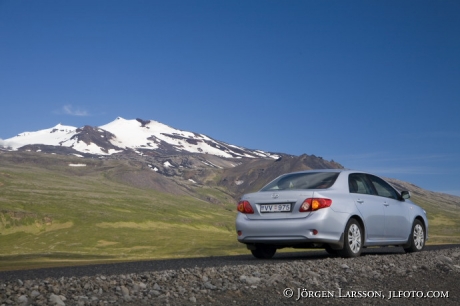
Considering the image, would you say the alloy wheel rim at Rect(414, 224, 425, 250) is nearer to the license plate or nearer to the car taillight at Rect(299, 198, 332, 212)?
the car taillight at Rect(299, 198, 332, 212)

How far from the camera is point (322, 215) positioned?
11336mm

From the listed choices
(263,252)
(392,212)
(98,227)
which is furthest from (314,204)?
(98,227)

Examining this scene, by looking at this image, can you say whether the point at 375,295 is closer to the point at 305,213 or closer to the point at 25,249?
the point at 305,213

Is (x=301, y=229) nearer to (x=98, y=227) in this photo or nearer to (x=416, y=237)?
(x=416, y=237)

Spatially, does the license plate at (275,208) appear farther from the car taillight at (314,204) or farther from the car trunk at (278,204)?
the car taillight at (314,204)

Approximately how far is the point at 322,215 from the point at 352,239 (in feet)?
3.67

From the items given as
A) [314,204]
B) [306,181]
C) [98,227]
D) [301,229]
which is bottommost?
[98,227]

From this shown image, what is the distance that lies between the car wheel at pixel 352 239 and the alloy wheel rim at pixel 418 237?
2.71 metres

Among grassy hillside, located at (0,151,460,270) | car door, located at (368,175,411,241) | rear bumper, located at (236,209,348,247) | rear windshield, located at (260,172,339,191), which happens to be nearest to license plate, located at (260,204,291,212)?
rear bumper, located at (236,209,348,247)

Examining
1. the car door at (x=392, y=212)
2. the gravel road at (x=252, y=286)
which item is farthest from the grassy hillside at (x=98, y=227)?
the gravel road at (x=252, y=286)

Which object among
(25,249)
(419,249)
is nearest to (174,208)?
(25,249)

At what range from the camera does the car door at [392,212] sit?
13.1 metres

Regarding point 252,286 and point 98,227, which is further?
point 98,227

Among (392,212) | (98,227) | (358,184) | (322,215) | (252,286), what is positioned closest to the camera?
(252,286)
